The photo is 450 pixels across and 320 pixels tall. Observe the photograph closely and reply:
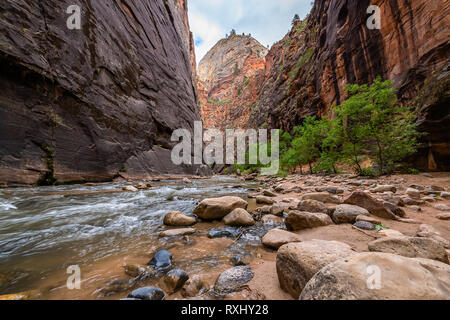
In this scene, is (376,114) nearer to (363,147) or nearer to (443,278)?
(363,147)

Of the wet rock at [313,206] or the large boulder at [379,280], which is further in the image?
the wet rock at [313,206]

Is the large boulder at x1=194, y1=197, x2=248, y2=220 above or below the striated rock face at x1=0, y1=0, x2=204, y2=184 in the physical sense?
below

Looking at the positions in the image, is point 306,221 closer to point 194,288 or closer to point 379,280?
point 379,280

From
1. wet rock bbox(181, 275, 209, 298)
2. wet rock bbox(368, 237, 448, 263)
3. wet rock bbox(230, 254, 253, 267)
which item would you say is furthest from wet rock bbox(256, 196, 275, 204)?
wet rock bbox(181, 275, 209, 298)

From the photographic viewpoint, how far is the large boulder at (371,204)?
76.2 inches

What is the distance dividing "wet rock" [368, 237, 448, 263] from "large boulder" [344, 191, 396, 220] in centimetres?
100

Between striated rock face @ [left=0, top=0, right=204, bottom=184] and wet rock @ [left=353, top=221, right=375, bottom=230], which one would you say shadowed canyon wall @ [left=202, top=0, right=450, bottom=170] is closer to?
wet rock @ [left=353, top=221, right=375, bottom=230]

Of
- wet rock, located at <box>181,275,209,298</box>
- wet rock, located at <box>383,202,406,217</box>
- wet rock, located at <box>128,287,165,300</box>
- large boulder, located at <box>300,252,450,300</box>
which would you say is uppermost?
large boulder, located at <box>300,252,450,300</box>

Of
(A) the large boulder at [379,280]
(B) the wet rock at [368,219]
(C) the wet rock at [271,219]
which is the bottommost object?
(C) the wet rock at [271,219]

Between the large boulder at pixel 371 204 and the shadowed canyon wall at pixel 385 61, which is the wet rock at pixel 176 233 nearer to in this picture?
the large boulder at pixel 371 204

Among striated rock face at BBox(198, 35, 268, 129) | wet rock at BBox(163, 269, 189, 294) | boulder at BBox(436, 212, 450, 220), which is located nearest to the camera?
wet rock at BBox(163, 269, 189, 294)

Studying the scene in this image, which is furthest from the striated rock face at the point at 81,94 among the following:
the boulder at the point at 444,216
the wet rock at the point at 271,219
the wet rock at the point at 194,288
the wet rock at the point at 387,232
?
the boulder at the point at 444,216

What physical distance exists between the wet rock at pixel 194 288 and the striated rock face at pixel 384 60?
718cm

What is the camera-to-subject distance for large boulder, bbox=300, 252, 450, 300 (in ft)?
1.94
